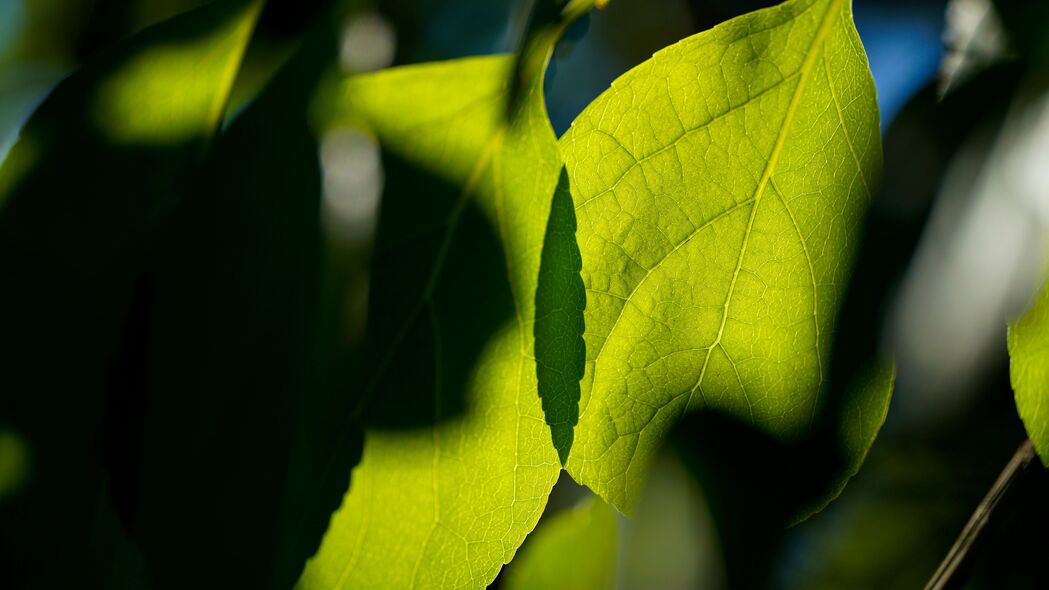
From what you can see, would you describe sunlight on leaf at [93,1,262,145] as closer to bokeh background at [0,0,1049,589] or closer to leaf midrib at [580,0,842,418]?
bokeh background at [0,0,1049,589]

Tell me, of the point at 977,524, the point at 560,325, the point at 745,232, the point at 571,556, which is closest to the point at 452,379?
the point at 560,325

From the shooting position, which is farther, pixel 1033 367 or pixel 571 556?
pixel 571 556

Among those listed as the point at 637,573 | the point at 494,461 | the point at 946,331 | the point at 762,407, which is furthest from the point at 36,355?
the point at 637,573

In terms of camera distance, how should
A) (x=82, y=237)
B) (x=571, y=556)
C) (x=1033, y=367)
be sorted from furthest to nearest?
(x=571, y=556), (x=82, y=237), (x=1033, y=367)

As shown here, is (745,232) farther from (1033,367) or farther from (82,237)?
(82,237)

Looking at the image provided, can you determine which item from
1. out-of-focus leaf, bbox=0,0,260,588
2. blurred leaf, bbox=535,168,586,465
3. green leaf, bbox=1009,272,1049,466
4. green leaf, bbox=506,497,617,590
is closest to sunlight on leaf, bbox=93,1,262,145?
out-of-focus leaf, bbox=0,0,260,588
